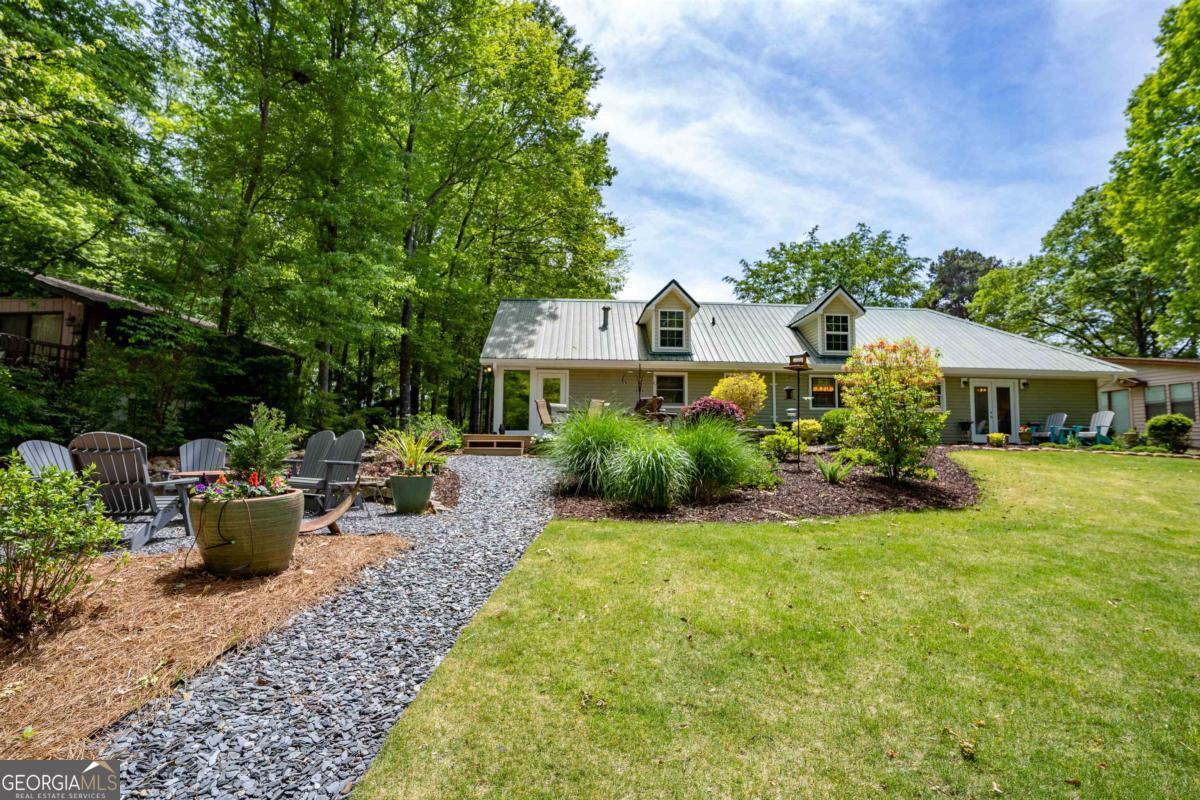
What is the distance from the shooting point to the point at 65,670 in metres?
2.38

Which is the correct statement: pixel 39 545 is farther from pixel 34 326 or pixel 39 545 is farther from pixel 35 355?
pixel 34 326

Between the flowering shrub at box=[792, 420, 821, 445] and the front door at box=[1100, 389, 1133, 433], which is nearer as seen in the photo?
the flowering shrub at box=[792, 420, 821, 445]

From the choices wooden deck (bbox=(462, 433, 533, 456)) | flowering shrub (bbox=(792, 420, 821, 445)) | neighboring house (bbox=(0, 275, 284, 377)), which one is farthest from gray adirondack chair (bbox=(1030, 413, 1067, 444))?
neighboring house (bbox=(0, 275, 284, 377))

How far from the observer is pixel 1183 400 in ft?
50.3

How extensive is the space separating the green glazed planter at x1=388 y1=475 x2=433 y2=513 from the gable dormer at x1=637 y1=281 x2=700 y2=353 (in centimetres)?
1023

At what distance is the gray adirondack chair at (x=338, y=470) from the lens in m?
5.54

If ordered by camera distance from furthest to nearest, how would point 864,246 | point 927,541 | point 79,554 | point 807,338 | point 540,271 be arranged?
point 864,246
point 540,271
point 807,338
point 927,541
point 79,554

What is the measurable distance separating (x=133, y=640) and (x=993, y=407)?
1967 cm

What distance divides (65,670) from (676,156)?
11725 millimetres

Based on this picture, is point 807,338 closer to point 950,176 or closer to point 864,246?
point 950,176

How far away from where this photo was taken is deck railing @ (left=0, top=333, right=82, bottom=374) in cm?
1035

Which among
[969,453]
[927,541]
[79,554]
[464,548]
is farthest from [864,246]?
[79,554]

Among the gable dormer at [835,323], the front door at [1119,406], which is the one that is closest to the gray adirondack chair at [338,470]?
the gable dormer at [835,323]

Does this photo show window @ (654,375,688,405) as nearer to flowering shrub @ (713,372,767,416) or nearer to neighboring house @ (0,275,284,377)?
flowering shrub @ (713,372,767,416)
